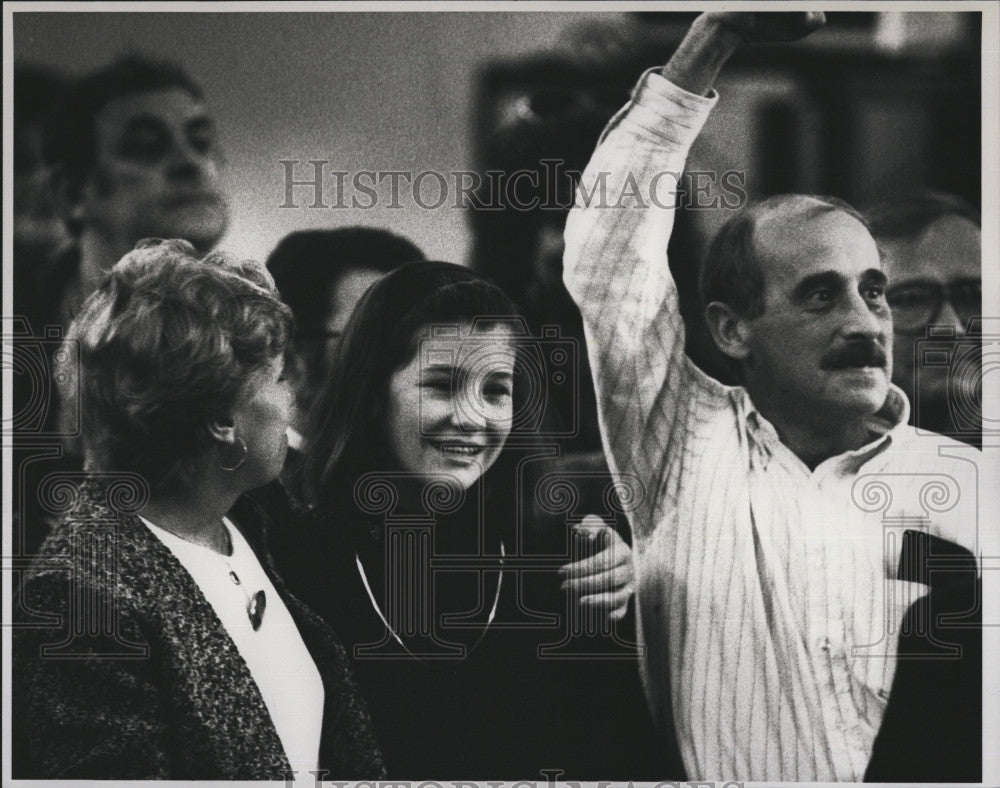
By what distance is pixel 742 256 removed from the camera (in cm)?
259

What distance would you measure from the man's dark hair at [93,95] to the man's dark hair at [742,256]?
4.30 feet

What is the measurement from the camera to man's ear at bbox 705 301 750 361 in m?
2.58

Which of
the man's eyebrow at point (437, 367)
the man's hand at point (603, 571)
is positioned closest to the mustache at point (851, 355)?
Result: the man's hand at point (603, 571)

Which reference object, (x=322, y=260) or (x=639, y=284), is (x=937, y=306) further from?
(x=322, y=260)

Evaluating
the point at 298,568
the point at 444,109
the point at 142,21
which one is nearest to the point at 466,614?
the point at 298,568

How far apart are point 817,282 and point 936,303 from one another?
30 cm

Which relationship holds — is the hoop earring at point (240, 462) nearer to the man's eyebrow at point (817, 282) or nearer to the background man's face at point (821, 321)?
the background man's face at point (821, 321)

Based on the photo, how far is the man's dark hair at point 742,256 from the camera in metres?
2.58

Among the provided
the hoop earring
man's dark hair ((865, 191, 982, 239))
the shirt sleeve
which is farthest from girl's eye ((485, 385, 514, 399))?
man's dark hair ((865, 191, 982, 239))

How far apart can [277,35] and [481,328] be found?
0.87m

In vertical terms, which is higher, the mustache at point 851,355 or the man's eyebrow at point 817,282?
the man's eyebrow at point 817,282

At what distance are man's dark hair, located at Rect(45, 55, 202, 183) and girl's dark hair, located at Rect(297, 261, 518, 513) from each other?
0.68 m

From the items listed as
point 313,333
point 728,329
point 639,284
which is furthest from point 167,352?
point 728,329

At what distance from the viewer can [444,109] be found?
2596 mm
